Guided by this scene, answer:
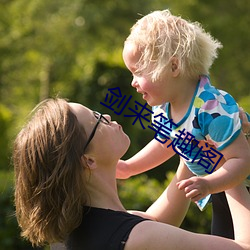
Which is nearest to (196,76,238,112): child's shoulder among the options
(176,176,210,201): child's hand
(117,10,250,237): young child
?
(117,10,250,237): young child

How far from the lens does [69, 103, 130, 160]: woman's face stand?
2805 mm

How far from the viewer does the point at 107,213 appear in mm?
2746

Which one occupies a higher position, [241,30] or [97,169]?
[97,169]

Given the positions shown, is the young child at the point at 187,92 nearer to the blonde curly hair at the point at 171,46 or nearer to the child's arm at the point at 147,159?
the blonde curly hair at the point at 171,46

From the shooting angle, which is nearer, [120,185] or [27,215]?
[27,215]

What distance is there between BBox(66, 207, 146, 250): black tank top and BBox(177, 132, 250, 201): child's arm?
238 mm

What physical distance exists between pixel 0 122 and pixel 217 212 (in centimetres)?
839

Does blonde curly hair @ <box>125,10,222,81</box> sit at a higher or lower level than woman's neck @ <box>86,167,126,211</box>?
higher

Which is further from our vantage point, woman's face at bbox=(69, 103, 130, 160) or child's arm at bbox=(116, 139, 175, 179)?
child's arm at bbox=(116, 139, 175, 179)

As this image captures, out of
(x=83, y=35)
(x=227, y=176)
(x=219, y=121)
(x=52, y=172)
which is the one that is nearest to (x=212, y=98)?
(x=219, y=121)

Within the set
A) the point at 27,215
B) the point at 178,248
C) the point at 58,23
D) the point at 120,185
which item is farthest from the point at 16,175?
the point at 58,23

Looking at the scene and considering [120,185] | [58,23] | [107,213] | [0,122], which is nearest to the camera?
[107,213]

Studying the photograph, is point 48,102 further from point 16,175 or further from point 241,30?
point 241,30

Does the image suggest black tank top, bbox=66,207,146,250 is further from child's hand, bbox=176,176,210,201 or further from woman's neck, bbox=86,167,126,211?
child's hand, bbox=176,176,210,201
